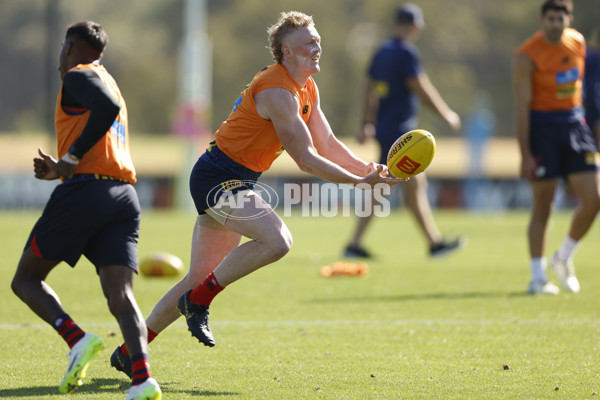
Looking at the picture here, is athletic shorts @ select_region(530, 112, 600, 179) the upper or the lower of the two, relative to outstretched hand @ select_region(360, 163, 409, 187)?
lower

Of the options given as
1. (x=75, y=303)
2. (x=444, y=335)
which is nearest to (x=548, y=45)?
(x=444, y=335)

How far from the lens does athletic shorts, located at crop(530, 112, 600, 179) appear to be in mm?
9008

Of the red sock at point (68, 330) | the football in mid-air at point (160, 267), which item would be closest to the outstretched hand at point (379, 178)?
the red sock at point (68, 330)

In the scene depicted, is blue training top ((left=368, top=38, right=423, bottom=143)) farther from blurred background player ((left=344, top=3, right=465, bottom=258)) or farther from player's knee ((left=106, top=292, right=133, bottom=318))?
player's knee ((left=106, top=292, right=133, bottom=318))

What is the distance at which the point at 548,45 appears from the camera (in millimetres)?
9000

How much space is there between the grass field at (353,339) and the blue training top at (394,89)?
1.73m

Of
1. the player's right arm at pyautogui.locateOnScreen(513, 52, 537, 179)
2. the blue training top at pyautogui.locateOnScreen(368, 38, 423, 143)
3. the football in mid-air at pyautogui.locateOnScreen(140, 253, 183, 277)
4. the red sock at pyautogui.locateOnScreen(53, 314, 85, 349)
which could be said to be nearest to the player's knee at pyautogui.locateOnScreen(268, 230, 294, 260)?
the red sock at pyautogui.locateOnScreen(53, 314, 85, 349)

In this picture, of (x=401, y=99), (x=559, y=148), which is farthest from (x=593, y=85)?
(x=559, y=148)

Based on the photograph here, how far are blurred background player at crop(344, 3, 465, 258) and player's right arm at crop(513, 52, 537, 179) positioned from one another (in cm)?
293

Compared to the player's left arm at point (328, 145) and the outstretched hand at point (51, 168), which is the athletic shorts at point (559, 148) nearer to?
the player's left arm at point (328, 145)

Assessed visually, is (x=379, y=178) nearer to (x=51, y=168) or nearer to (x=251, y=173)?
(x=251, y=173)

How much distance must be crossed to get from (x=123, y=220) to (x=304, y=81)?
1347 millimetres

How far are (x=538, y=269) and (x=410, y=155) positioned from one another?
382 centimetres

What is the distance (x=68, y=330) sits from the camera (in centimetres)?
535
